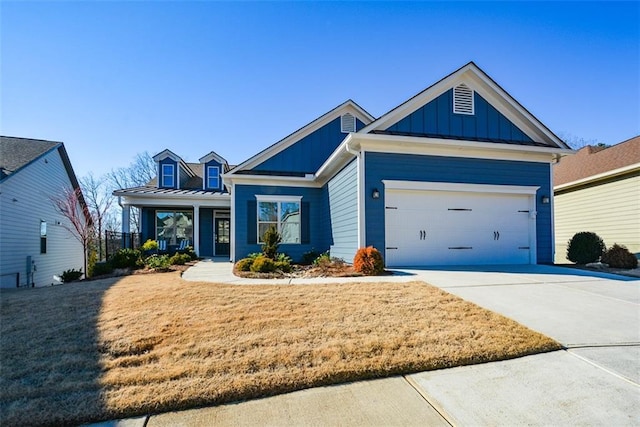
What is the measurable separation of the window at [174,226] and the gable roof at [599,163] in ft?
55.9

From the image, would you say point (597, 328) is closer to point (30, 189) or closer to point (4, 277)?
point (4, 277)

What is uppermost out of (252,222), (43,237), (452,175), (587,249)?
(452,175)

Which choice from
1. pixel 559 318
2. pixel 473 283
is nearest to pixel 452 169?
pixel 473 283

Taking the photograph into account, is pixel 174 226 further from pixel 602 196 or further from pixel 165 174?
pixel 602 196

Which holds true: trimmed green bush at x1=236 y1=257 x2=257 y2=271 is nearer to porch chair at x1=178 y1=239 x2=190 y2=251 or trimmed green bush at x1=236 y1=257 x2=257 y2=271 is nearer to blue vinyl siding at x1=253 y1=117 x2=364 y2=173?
blue vinyl siding at x1=253 y1=117 x2=364 y2=173

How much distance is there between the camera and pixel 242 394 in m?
2.67

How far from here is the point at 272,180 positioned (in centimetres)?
1216

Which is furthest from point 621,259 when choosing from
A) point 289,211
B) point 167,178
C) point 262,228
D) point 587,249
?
point 167,178

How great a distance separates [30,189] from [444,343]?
A: 602 inches

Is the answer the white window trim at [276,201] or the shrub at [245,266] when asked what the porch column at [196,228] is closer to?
the white window trim at [276,201]

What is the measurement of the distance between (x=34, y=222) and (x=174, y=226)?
5.46 metres

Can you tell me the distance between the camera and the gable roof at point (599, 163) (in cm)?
1177

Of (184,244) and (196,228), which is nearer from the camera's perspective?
(196,228)

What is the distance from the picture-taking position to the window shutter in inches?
470
